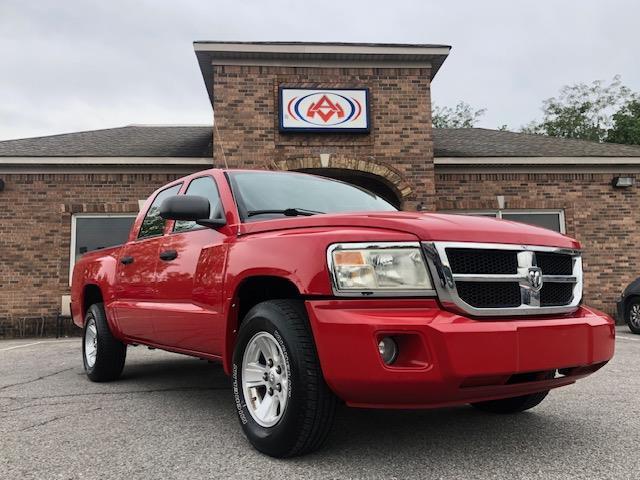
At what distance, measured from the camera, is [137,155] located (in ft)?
39.4

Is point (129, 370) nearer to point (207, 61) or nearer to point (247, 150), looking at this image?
point (247, 150)

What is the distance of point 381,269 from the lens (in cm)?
252

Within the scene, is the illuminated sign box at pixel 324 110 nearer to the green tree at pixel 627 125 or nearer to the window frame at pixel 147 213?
the window frame at pixel 147 213

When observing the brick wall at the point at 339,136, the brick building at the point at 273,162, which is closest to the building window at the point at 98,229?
the brick building at the point at 273,162

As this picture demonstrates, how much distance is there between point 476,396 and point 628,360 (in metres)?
4.94

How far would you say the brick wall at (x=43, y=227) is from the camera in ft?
38.3

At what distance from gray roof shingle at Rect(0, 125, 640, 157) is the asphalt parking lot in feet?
27.6

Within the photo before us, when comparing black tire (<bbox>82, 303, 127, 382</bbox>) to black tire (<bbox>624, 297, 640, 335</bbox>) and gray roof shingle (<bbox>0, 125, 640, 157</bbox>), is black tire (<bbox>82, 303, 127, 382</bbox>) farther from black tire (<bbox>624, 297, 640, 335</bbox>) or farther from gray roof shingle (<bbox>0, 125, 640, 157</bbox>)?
black tire (<bbox>624, 297, 640, 335</bbox>)

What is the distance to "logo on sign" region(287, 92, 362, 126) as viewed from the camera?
11.8 meters

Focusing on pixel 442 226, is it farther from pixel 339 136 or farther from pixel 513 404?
pixel 339 136

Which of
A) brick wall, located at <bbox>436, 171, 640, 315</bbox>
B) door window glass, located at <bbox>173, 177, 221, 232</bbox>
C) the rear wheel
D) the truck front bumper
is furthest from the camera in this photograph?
brick wall, located at <bbox>436, 171, 640, 315</bbox>

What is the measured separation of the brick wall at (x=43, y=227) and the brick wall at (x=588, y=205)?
693cm

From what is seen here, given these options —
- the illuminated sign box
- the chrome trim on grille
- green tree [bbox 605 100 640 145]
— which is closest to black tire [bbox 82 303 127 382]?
the chrome trim on grille

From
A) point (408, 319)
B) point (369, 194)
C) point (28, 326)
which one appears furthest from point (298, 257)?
point (28, 326)
